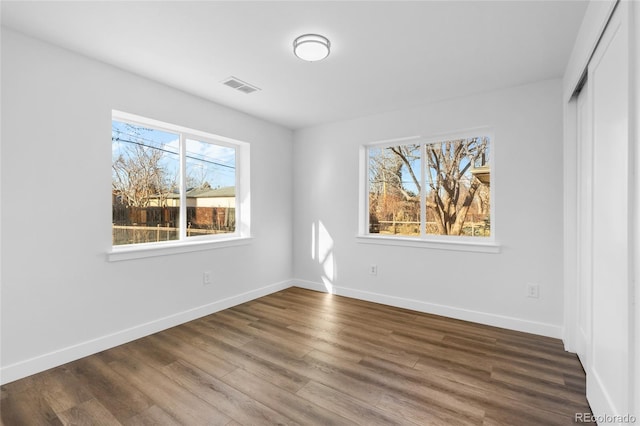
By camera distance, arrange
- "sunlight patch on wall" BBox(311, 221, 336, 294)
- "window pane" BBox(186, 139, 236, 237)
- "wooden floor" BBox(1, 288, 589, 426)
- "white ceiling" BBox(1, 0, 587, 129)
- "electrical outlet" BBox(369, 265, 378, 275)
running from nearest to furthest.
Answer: "wooden floor" BBox(1, 288, 589, 426) → "white ceiling" BBox(1, 0, 587, 129) → "window pane" BBox(186, 139, 236, 237) → "electrical outlet" BBox(369, 265, 378, 275) → "sunlight patch on wall" BBox(311, 221, 336, 294)

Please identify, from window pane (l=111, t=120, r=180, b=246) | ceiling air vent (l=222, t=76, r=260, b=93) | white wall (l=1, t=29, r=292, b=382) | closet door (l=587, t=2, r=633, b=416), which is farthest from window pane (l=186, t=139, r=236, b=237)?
closet door (l=587, t=2, r=633, b=416)

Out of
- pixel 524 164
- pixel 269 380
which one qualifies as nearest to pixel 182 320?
pixel 269 380

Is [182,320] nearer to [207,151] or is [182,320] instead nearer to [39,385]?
[39,385]

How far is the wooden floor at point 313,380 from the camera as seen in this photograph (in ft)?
5.90

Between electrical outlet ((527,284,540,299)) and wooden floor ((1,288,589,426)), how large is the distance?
0.38 meters

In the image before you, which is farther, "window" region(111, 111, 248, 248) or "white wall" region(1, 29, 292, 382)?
"window" region(111, 111, 248, 248)

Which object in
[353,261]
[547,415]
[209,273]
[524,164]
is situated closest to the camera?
[547,415]

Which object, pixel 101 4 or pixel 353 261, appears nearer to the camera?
pixel 101 4

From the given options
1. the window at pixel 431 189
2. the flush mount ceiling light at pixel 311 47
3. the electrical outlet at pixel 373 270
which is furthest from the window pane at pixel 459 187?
the flush mount ceiling light at pixel 311 47

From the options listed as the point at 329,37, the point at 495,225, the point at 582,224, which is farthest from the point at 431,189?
the point at 329,37

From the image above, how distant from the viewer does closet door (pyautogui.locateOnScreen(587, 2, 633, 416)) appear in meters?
1.31

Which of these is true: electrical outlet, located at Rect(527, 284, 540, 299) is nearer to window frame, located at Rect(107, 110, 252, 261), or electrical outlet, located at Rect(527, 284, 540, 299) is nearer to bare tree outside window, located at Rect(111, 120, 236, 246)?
window frame, located at Rect(107, 110, 252, 261)

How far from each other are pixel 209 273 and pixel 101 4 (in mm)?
2584

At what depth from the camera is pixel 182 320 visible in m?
3.23
